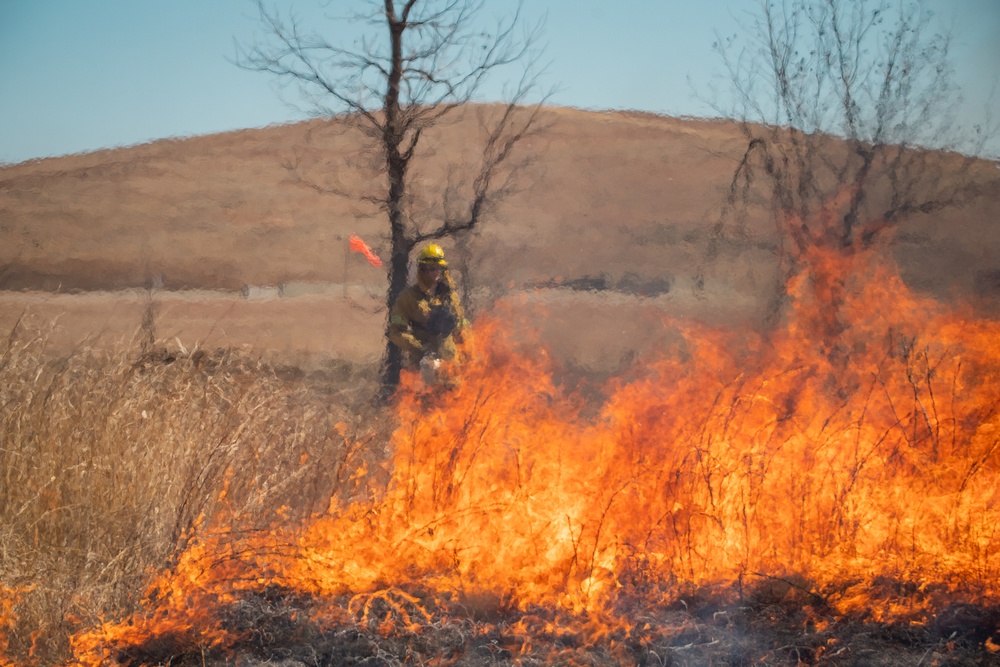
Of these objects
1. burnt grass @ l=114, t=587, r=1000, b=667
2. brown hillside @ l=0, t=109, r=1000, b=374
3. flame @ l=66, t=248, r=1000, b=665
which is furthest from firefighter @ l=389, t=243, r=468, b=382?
brown hillside @ l=0, t=109, r=1000, b=374

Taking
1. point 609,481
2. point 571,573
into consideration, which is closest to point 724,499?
point 609,481

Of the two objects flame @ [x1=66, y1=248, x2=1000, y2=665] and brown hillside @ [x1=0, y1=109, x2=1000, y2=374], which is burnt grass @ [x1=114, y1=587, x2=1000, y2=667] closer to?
flame @ [x1=66, y1=248, x2=1000, y2=665]

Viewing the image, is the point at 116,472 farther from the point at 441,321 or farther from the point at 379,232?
the point at 379,232

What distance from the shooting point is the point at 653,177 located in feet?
90.4

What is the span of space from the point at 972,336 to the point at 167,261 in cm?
2307

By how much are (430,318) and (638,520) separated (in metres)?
2.91

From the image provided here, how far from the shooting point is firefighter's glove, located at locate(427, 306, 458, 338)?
7328mm

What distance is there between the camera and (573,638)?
13.5 feet

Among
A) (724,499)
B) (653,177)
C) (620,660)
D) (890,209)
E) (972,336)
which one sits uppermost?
(653,177)

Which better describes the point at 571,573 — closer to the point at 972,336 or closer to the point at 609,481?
the point at 609,481

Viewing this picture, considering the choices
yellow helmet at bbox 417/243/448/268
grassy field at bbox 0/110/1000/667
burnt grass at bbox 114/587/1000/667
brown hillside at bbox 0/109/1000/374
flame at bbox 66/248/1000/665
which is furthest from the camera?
brown hillside at bbox 0/109/1000/374

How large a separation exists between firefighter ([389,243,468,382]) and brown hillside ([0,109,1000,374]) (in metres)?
4.00

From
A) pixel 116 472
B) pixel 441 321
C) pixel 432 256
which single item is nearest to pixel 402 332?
pixel 441 321

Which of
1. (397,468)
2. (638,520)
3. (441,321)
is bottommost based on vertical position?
(638,520)
